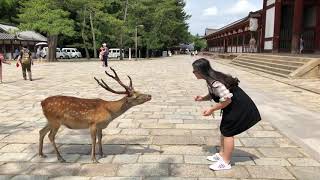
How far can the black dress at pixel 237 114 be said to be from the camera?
17.1 ft

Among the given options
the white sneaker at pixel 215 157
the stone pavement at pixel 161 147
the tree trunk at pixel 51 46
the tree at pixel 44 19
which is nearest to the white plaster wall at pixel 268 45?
the tree at pixel 44 19

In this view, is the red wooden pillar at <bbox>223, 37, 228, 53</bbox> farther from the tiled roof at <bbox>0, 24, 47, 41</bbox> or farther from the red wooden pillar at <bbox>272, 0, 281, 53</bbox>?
the red wooden pillar at <bbox>272, 0, 281, 53</bbox>

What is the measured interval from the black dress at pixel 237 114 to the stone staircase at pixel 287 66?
13539mm

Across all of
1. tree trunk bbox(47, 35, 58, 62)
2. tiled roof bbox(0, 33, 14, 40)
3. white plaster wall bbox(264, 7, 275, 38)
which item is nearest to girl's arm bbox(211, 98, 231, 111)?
white plaster wall bbox(264, 7, 275, 38)

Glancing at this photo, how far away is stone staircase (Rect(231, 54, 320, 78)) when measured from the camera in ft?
58.8

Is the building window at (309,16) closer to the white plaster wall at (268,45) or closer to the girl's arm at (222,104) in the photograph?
the white plaster wall at (268,45)

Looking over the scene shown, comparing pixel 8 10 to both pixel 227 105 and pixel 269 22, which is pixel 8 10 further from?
pixel 227 105

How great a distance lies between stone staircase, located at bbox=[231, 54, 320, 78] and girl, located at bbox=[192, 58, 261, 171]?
1357 centimetres

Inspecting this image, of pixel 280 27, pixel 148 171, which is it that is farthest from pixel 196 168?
pixel 280 27

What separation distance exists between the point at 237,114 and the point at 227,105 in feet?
0.61

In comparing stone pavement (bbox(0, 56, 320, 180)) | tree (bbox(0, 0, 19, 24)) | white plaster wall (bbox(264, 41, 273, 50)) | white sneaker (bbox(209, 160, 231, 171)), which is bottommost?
stone pavement (bbox(0, 56, 320, 180))

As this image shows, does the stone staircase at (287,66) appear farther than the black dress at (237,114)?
Yes

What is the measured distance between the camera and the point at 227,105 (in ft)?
16.9

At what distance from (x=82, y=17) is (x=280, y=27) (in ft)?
81.8
